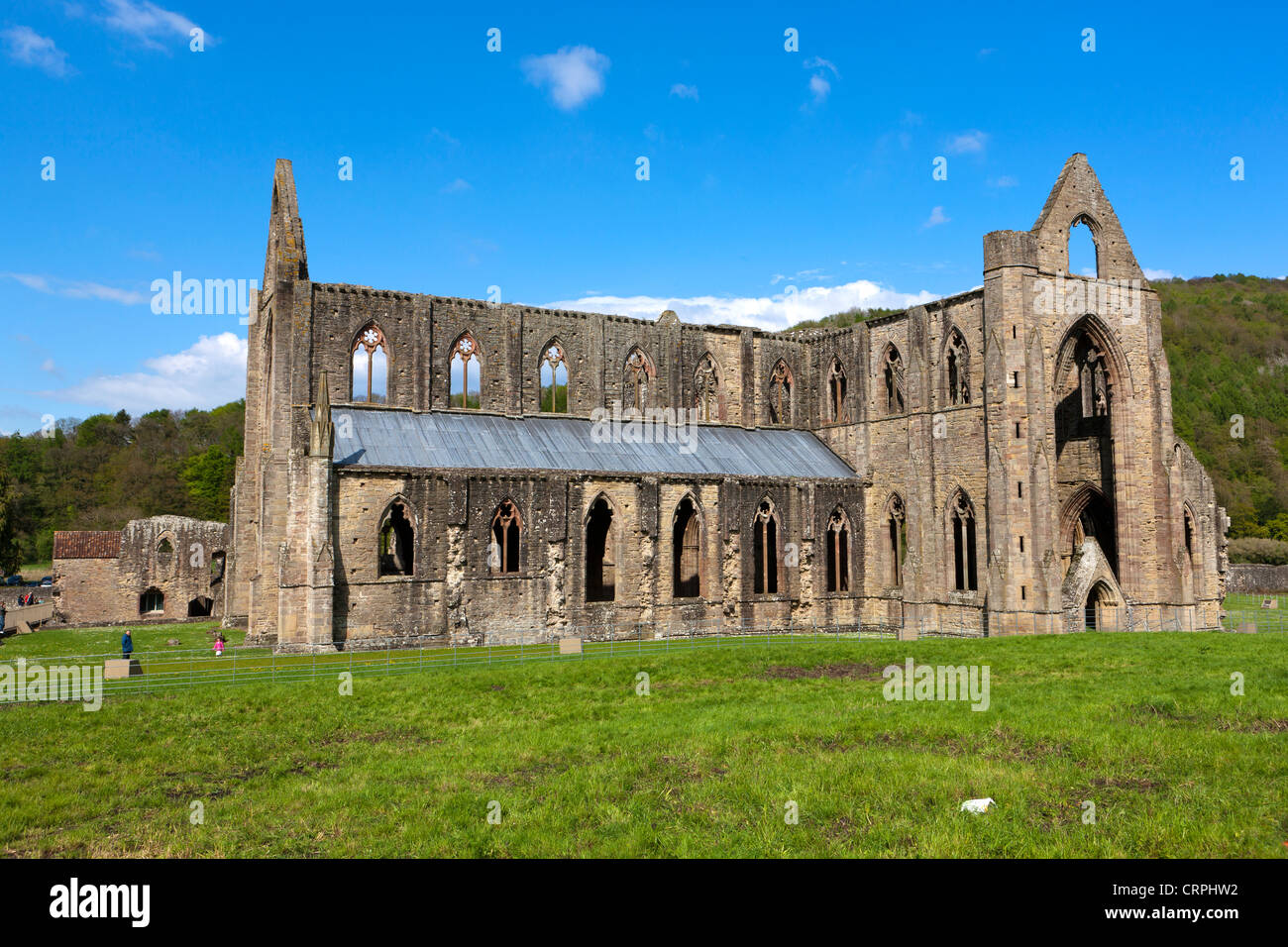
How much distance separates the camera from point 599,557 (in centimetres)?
3819

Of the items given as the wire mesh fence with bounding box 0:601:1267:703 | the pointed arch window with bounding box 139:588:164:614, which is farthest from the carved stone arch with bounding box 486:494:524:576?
the pointed arch window with bounding box 139:588:164:614

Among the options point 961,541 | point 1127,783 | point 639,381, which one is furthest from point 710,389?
point 1127,783

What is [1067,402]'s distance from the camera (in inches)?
1447

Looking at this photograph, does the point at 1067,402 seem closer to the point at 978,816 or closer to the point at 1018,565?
the point at 1018,565

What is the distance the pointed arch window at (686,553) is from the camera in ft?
114

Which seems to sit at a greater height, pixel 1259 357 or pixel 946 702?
pixel 1259 357

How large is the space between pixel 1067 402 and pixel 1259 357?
293 feet

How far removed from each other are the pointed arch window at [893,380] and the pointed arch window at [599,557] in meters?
12.5

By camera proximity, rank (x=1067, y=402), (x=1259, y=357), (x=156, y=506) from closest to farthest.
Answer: (x=1067, y=402), (x=156, y=506), (x=1259, y=357)

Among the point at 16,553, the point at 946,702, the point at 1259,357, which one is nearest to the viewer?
the point at 946,702

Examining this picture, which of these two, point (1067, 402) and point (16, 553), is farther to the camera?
point (16, 553)

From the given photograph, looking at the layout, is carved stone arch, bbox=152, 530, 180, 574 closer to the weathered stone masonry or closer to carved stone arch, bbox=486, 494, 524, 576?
the weathered stone masonry
